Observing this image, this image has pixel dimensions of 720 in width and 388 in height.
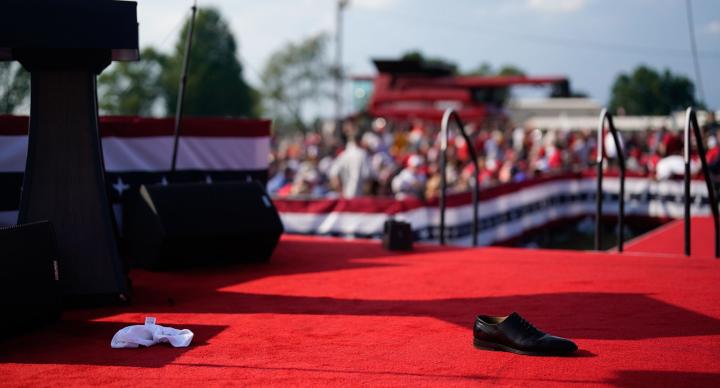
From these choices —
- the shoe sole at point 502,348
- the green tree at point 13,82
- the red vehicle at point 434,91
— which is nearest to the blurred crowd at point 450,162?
the green tree at point 13,82

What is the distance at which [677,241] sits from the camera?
12.2 m

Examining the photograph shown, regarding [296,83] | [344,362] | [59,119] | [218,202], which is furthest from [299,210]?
[296,83]

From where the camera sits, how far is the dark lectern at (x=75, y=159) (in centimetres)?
636

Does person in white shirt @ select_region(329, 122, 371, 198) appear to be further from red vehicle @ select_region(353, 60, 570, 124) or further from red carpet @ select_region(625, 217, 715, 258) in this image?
red vehicle @ select_region(353, 60, 570, 124)

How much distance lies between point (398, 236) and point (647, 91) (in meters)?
99.5

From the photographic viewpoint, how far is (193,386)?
430 cm

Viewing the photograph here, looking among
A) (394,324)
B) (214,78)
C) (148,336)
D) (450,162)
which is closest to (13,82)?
(450,162)

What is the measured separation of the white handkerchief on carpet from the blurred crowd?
6.90 m

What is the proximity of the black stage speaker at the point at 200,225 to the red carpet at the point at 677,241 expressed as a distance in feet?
17.2

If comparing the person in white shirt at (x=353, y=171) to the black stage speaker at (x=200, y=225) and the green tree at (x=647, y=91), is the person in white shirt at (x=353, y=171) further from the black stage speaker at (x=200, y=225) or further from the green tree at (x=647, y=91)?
the green tree at (x=647, y=91)

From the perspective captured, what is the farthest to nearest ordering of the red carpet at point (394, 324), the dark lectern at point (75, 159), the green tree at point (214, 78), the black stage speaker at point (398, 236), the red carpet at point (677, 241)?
the green tree at point (214, 78) → the red carpet at point (677, 241) → the black stage speaker at point (398, 236) → the dark lectern at point (75, 159) → the red carpet at point (394, 324)

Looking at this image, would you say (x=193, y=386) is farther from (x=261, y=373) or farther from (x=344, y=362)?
(x=344, y=362)

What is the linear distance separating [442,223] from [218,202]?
300 cm

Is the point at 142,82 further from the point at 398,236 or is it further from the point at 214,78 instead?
the point at 398,236
